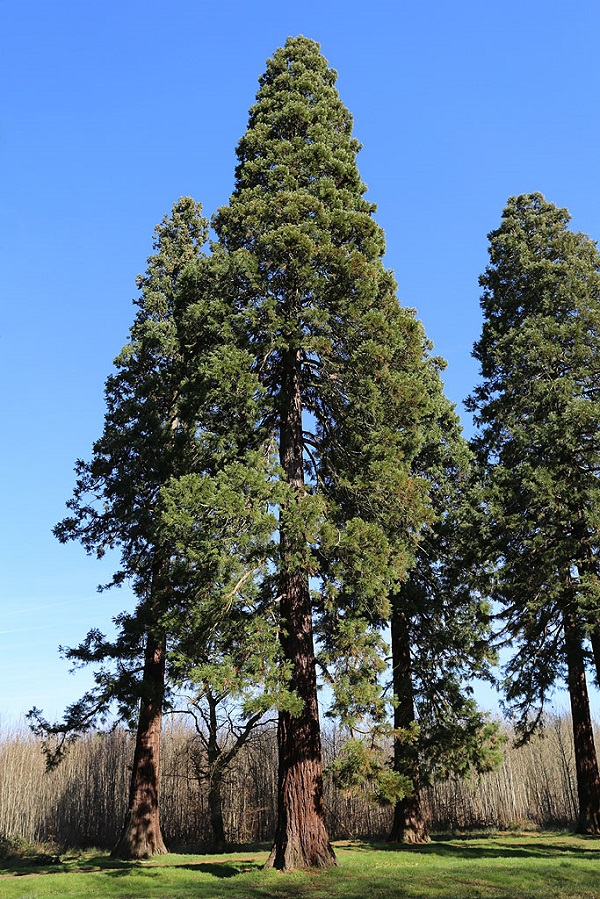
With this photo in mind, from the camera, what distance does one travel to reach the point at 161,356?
773 inches

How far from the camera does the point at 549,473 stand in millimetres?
16125

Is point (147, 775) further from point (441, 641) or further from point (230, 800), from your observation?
point (230, 800)

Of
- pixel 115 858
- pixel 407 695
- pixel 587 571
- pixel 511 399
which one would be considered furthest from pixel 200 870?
pixel 511 399

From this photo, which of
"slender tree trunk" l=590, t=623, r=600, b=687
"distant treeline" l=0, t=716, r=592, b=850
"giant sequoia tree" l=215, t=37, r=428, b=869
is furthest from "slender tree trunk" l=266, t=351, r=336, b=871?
"distant treeline" l=0, t=716, r=592, b=850

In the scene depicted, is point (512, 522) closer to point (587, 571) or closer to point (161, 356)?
point (587, 571)

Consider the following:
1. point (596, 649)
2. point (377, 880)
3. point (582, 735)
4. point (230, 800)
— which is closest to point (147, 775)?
point (377, 880)

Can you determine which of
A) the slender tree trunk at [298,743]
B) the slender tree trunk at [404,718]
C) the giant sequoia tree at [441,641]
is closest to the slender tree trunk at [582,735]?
the giant sequoia tree at [441,641]

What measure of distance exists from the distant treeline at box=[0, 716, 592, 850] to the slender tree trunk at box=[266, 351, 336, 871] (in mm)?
13961

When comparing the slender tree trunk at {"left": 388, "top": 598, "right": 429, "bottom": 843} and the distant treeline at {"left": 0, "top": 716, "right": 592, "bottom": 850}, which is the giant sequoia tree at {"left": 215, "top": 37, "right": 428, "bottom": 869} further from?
the distant treeline at {"left": 0, "top": 716, "right": 592, "bottom": 850}

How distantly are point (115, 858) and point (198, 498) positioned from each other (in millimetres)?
10255

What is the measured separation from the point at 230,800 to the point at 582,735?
549 inches

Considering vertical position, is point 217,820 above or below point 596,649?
below

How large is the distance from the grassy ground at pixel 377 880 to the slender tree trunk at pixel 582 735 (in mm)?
2152

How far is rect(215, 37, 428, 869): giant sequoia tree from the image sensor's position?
37.1 feet
